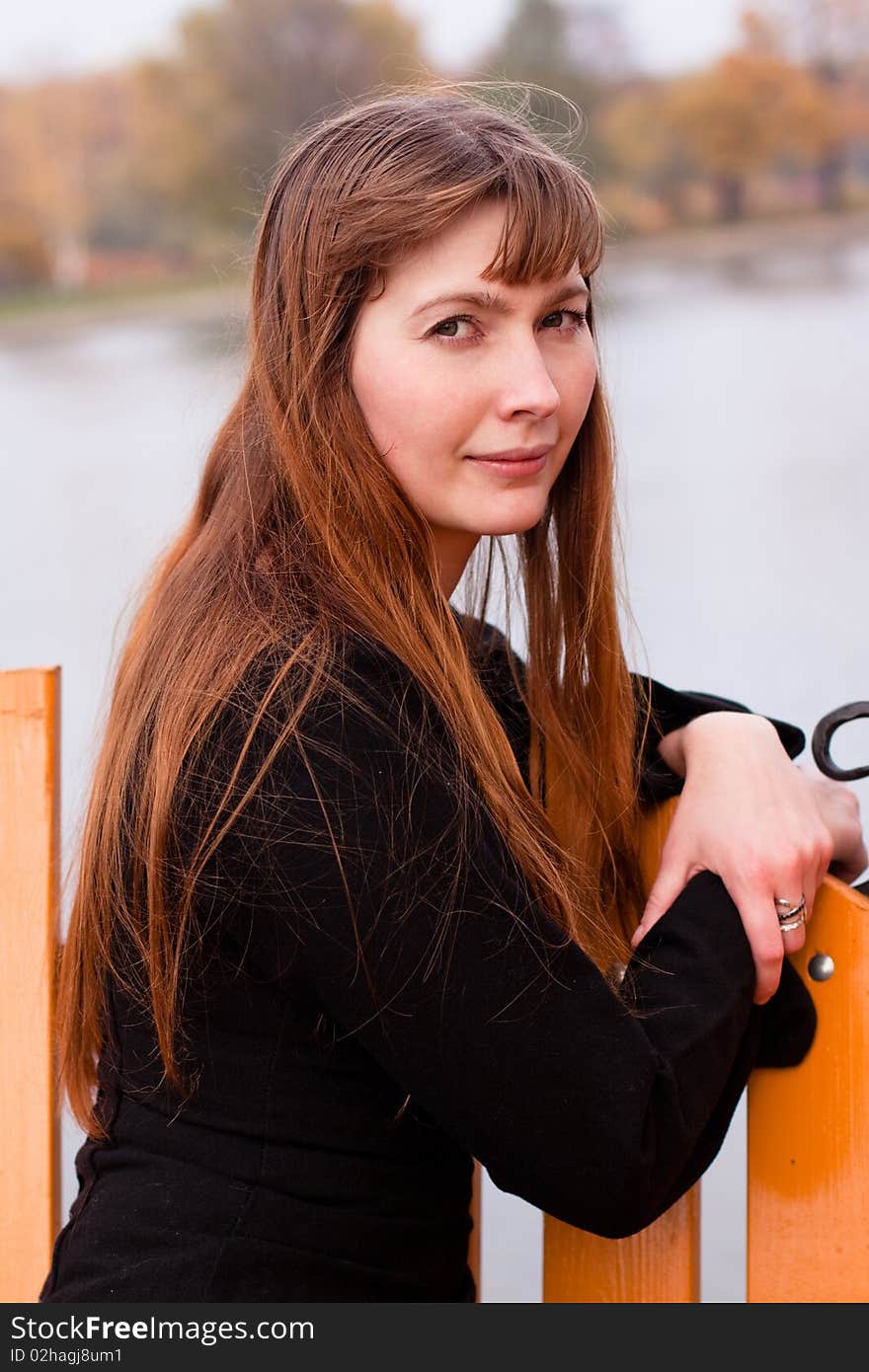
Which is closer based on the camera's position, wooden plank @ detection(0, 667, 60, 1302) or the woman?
the woman

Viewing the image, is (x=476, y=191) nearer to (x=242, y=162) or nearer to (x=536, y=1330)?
(x=536, y=1330)

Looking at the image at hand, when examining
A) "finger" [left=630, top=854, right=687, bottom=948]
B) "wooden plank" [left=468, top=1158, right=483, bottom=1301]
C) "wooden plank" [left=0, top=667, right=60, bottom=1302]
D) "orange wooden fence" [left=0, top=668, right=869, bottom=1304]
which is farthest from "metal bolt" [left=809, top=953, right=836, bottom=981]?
"wooden plank" [left=0, top=667, right=60, bottom=1302]

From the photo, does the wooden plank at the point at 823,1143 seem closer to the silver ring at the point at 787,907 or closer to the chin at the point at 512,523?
the silver ring at the point at 787,907

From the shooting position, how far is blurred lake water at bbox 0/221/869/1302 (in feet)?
7.28

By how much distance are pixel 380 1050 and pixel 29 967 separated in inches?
16.3

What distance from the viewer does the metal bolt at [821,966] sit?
3.17 feet

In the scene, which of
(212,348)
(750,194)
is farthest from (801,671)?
(212,348)

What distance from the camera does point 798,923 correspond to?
0.93m

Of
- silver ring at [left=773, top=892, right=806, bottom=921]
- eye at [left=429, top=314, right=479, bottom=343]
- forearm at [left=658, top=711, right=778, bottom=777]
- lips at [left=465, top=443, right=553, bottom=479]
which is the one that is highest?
eye at [left=429, top=314, right=479, bottom=343]

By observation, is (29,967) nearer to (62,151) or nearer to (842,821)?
(842,821)

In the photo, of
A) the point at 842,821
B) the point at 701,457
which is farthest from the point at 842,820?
the point at 701,457

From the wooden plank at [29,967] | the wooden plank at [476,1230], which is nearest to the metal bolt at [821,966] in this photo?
the wooden plank at [476,1230]

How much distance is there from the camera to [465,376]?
960 mm

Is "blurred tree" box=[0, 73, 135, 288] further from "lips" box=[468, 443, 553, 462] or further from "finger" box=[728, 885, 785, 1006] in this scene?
"finger" box=[728, 885, 785, 1006]
